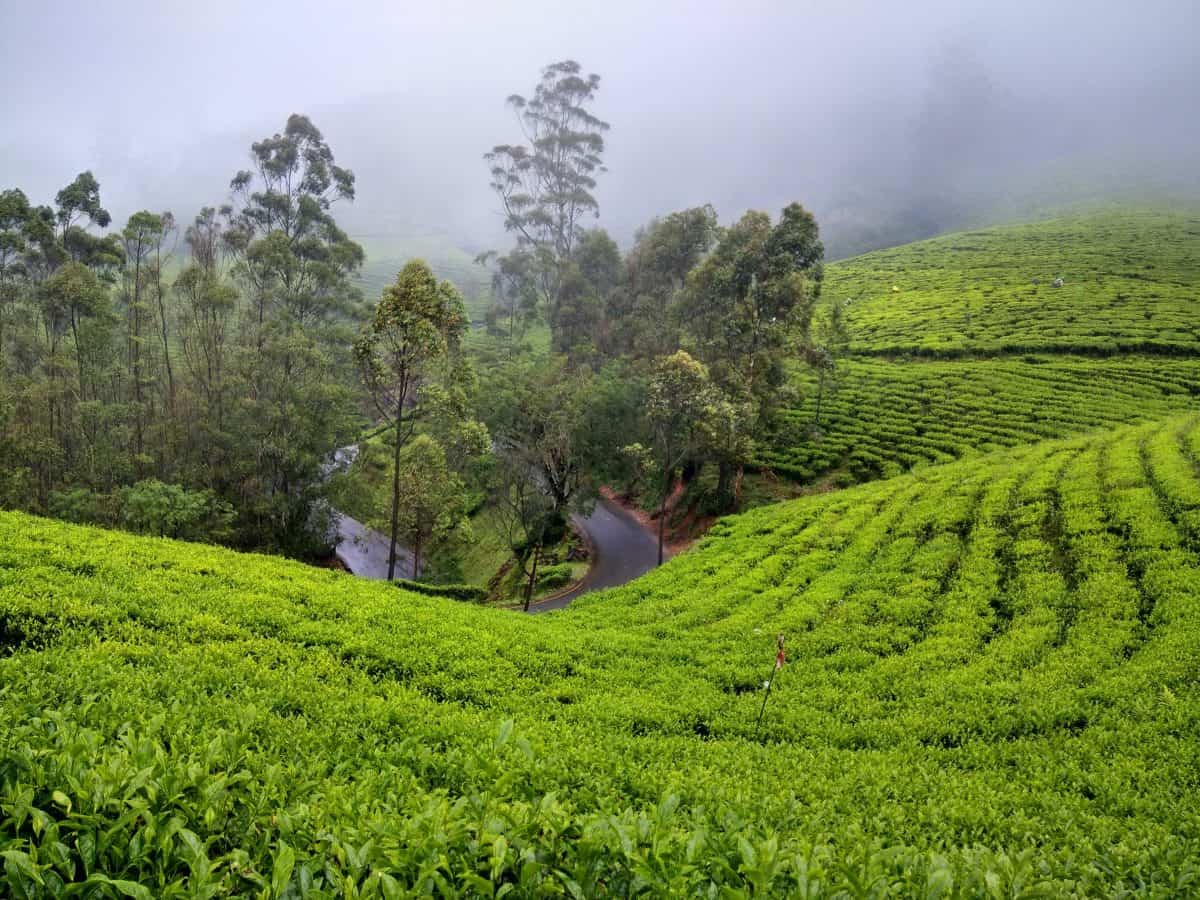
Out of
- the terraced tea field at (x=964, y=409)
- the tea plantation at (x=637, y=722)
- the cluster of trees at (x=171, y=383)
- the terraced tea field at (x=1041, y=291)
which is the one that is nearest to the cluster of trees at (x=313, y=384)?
the cluster of trees at (x=171, y=383)

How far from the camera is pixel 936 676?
9500 mm

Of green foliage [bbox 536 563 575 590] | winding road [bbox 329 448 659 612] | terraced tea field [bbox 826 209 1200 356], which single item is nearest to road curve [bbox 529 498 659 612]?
winding road [bbox 329 448 659 612]

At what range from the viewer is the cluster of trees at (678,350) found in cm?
2441

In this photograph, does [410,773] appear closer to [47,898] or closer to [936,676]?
[47,898]

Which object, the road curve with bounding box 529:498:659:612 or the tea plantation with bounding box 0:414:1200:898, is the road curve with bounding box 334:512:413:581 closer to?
the road curve with bounding box 529:498:659:612

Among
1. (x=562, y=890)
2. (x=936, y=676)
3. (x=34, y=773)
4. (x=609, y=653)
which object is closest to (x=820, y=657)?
(x=936, y=676)

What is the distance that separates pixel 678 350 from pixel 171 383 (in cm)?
2501

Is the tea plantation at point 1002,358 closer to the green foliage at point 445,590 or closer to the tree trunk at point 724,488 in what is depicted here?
the tree trunk at point 724,488

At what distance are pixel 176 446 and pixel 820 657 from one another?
29.0 meters

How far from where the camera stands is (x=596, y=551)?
1223 inches

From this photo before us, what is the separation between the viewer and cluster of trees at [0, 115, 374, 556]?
2353 centimetres

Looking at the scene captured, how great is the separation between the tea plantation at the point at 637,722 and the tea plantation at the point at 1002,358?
47.0 ft

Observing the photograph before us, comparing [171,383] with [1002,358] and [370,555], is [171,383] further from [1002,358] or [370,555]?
[1002,358]

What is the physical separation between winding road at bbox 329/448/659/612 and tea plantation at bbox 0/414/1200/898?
503 inches
